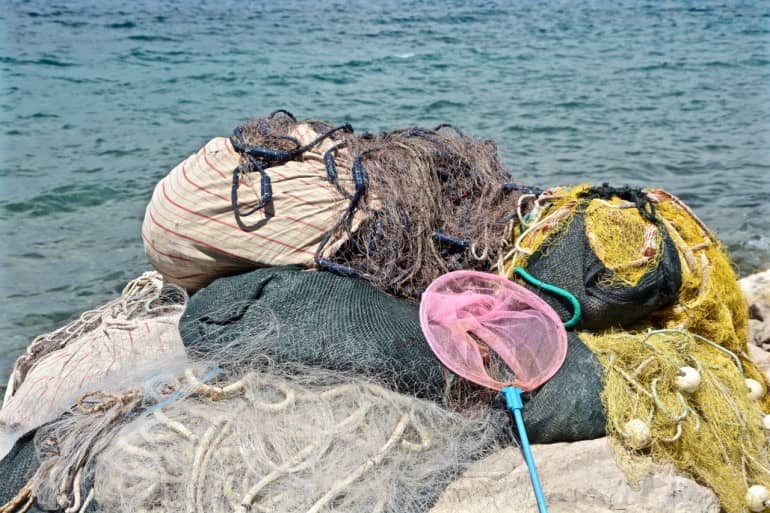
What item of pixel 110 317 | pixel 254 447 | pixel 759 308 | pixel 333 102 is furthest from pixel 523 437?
pixel 333 102

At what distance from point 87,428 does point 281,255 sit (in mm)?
1081

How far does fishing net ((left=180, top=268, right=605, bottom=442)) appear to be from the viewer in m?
2.60

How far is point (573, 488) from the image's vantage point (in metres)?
2.51

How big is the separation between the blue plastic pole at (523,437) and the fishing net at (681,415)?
Result: 0.34m

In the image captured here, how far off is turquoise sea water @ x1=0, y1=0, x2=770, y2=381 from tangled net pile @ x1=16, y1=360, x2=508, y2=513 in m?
3.09

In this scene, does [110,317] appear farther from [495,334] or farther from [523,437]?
[523,437]

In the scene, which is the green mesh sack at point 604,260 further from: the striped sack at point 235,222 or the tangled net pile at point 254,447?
the striped sack at point 235,222

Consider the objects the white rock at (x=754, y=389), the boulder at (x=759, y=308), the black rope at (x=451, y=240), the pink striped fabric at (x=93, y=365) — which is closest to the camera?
the pink striped fabric at (x=93, y=365)

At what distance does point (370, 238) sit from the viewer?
3133 millimetres

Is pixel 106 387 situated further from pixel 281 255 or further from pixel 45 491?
pixel 281 255

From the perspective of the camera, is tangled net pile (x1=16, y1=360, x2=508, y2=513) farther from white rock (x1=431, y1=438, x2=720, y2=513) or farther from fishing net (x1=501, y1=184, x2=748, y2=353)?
fishing net (x1=501, y1=184, x2=748, y2=353)

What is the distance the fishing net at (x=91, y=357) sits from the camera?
9.29 feet

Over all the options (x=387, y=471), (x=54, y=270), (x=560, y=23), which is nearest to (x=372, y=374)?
(x=387, y=471)

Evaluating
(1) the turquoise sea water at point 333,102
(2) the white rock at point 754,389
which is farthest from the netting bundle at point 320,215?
(1) the turquoise sea water at point 333,102
